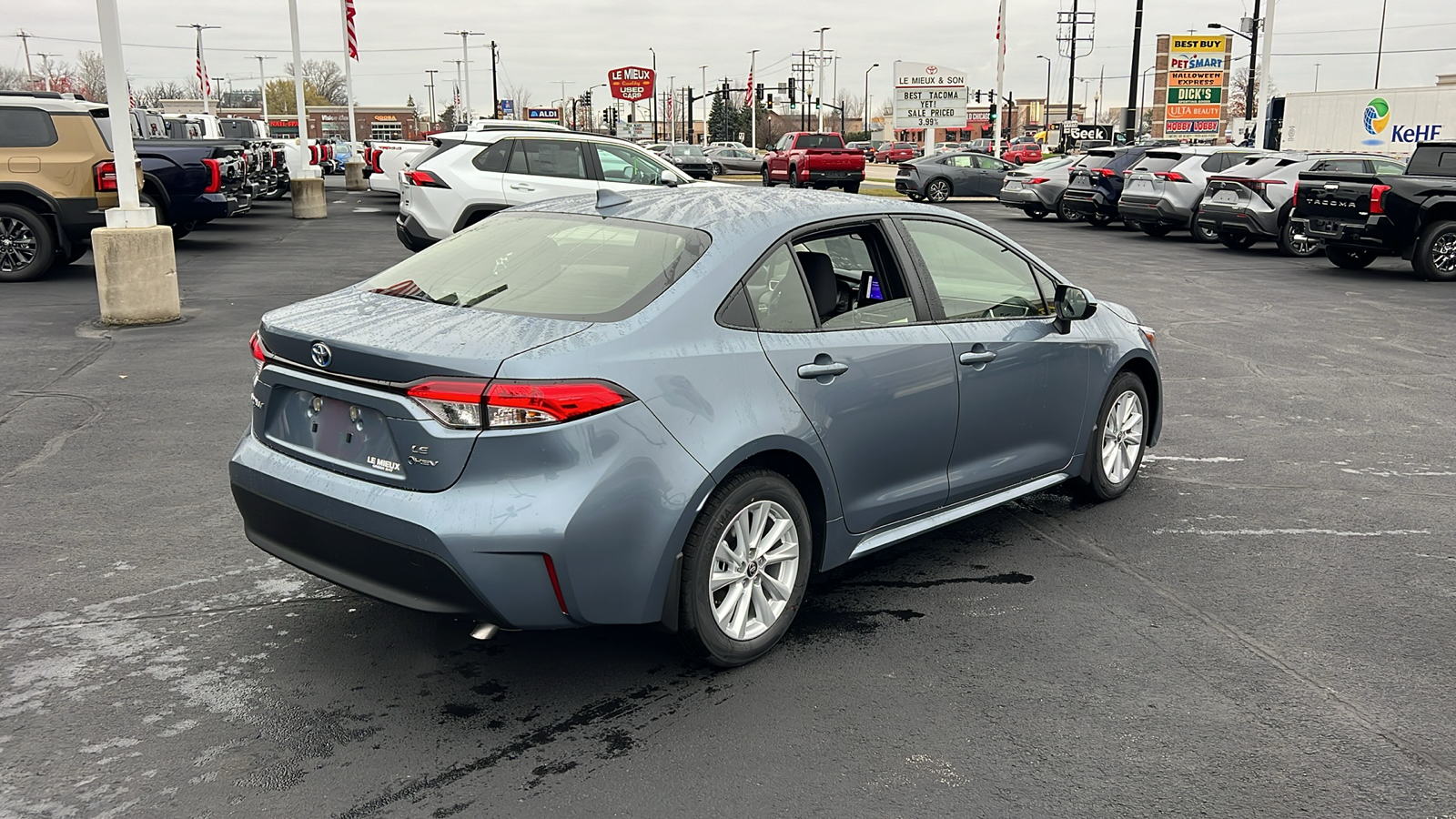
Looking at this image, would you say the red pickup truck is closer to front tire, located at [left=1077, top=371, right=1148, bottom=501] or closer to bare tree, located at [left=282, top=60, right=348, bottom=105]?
front tire, located at [left=1077, top=371, right=1148, bottom=501]

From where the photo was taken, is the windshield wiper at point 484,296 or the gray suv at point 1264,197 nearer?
the windshield wiper at point 484,296

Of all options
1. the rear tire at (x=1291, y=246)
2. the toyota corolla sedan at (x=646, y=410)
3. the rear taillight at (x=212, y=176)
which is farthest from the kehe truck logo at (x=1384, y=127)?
the toyota corolla sedan at (x=646, y=410)

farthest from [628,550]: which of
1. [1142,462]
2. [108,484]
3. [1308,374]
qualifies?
[1308,374]

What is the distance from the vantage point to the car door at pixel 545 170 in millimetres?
15031

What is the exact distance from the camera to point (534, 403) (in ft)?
11.2

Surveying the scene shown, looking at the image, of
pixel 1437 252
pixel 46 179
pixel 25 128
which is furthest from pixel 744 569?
pixel 1437 252

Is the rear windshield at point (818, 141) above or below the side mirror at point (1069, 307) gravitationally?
above

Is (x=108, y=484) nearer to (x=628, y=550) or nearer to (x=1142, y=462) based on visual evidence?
(x=628, y=550)

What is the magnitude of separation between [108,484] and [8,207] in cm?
893

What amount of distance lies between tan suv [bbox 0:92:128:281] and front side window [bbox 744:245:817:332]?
11331 mm

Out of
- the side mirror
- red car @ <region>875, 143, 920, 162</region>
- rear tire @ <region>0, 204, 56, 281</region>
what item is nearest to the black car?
rear tire @ <region>0, 204, 56, 281</region>

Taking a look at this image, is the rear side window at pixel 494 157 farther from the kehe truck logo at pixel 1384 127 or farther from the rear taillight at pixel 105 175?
the kehe truck logo at pixel 1384 127

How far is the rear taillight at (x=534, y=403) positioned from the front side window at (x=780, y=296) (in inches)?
33.6

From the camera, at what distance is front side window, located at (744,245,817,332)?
13.4 feet
